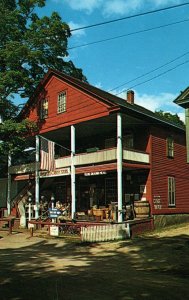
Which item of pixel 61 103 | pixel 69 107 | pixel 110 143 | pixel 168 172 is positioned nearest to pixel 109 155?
pixel 110 143

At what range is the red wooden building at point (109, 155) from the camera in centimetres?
2677

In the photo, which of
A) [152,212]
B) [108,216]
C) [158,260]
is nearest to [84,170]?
[108,216]

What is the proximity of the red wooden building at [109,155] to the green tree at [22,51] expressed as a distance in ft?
5.96

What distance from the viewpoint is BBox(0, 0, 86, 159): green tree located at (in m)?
31.9

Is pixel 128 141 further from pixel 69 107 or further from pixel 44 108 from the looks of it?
pixel 44 108

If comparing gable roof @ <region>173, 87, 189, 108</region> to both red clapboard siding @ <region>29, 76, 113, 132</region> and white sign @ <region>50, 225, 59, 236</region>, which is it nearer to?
red clapboard siding @ <region>29, 76, 113, 132</region>

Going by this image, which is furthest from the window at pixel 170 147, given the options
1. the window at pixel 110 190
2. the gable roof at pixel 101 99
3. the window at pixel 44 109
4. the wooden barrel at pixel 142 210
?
the window at pixel 44 109

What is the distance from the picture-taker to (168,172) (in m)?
29.7

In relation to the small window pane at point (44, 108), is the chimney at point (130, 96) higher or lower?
higher

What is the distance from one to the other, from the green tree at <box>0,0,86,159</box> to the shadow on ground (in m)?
13.2

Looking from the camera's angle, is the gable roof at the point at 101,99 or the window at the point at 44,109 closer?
the gable roof at the point at 101,99

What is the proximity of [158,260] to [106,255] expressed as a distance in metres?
2.72

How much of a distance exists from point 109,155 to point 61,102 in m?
6.63

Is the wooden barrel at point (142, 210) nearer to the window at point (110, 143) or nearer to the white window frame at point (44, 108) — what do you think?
the window at point (110, 143)
